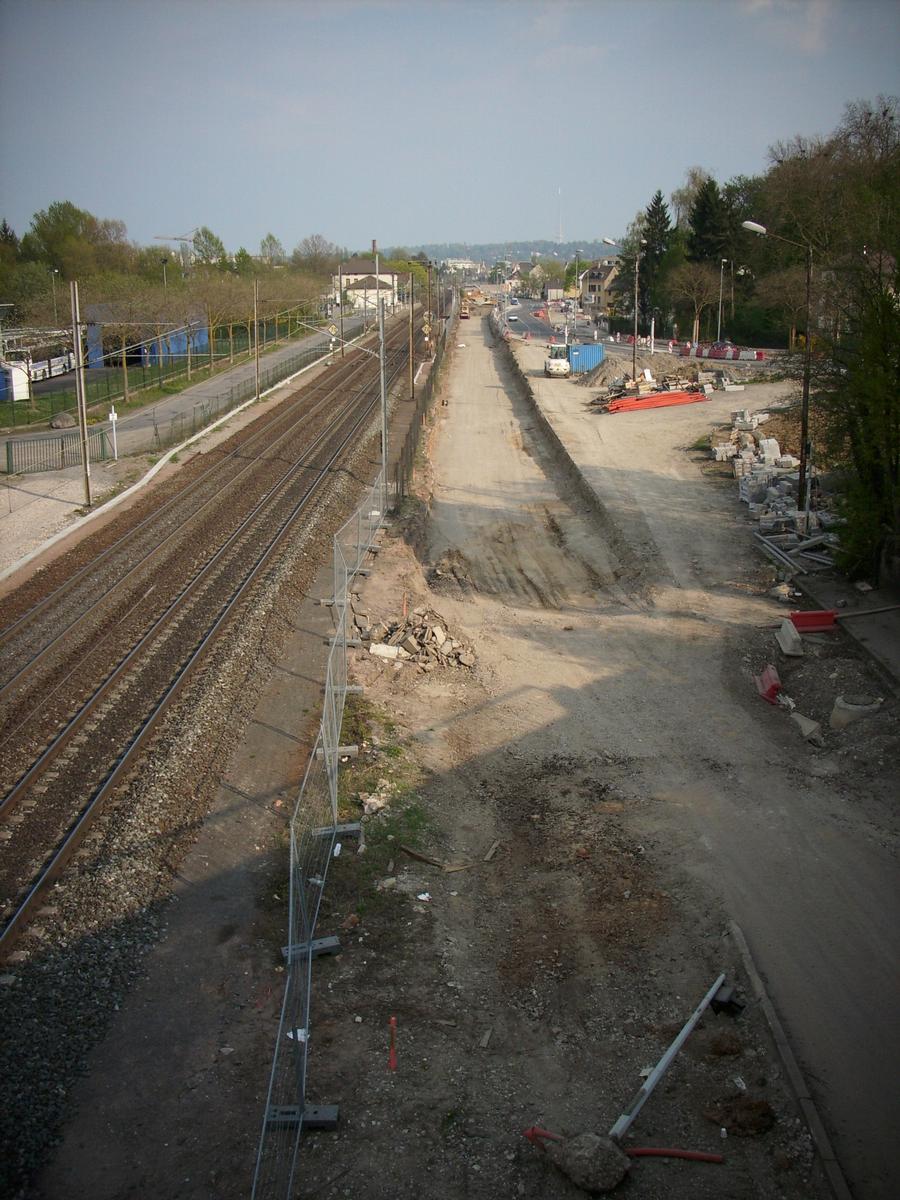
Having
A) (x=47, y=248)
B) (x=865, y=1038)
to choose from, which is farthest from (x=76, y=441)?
(x=47, y=248)

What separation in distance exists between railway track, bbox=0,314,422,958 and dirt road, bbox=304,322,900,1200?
11.2 feet

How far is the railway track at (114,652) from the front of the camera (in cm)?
1110

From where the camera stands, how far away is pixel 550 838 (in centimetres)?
1202

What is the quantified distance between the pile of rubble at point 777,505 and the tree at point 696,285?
125 feet

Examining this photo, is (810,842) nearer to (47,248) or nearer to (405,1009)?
(405,1009)

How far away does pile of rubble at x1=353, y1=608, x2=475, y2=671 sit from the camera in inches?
679

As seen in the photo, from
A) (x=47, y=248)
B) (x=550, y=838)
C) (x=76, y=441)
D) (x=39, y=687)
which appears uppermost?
(x=47, y=248)

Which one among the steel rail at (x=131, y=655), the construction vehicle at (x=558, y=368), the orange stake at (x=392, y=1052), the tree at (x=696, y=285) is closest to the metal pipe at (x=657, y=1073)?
the orange stake at (x=392, y=1052)

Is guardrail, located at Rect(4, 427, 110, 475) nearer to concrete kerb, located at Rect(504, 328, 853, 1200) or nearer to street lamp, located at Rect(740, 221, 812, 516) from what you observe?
street lamp, located at Rect(740, 221, 812, 516)

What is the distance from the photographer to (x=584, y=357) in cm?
5847

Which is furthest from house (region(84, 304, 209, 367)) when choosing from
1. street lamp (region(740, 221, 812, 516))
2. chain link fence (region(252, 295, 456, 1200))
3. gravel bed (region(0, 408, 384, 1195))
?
chain link fence (region(252, 295, 456, 1200))

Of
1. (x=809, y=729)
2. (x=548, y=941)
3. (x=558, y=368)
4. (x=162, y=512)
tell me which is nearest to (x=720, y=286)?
(x=558, y=368)

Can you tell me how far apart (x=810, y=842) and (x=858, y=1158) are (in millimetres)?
4917

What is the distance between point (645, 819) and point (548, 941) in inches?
119
